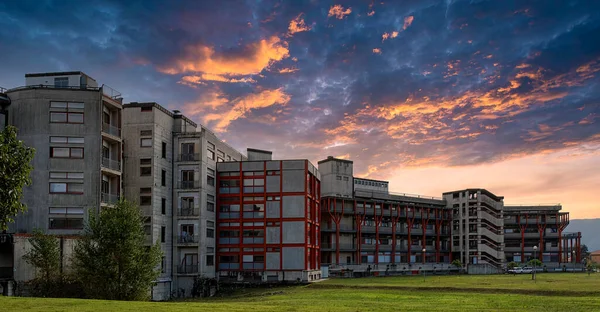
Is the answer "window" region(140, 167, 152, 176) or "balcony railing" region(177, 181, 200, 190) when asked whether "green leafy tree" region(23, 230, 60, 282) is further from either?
"balcony railing" region(177, 181, 200, 190)

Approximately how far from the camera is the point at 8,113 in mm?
73625

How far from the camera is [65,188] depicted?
73562 millimetres

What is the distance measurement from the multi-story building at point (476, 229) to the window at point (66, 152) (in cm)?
10252

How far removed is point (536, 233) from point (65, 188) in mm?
128906

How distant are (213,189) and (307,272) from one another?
1973 cm

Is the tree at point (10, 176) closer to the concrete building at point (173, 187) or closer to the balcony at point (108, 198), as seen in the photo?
the balcony at point (108, 198)

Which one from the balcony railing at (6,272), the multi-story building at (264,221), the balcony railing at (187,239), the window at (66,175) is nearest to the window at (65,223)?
the window at (66,175)

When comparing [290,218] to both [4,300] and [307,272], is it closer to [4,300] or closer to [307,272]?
[307,272]

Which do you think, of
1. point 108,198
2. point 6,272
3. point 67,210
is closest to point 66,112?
point 108,198

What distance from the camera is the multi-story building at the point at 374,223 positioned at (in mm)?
129125

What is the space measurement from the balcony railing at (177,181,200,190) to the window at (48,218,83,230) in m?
19.2

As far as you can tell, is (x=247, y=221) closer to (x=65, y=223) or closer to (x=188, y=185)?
(x=188, y=185)

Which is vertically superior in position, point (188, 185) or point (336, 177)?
point (336, 177)

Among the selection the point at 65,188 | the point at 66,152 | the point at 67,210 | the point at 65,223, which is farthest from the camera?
the point at 66,152
